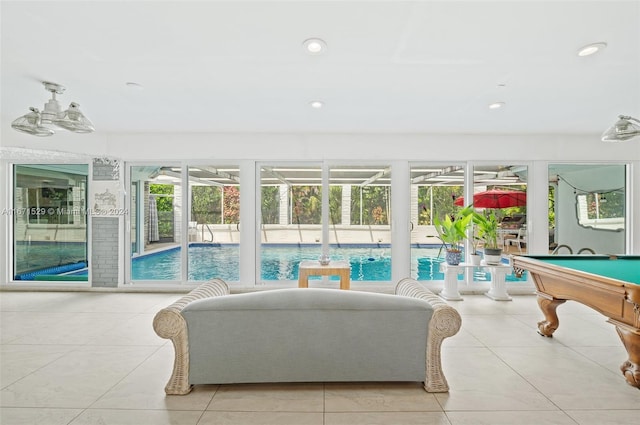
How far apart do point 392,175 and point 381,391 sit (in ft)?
11.6

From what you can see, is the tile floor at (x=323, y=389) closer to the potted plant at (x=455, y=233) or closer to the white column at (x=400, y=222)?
the potted plant at (x=455, y=233)

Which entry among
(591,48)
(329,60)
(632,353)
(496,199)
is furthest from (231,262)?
(591,48)

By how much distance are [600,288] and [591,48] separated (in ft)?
5.80

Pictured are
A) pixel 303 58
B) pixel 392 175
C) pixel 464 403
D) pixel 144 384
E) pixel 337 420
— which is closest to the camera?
pixel 337 420

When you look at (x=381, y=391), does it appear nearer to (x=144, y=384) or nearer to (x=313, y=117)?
(x=144, y=384)

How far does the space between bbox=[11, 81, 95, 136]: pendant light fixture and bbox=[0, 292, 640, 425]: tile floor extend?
2.06 meters

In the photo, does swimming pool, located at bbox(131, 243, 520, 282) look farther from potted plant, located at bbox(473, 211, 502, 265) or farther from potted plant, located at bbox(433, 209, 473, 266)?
potted plant, located at bbox(433, 209, 473, 266)

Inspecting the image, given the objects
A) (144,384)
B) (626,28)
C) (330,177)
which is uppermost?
(626,28)

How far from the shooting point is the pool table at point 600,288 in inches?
87.4

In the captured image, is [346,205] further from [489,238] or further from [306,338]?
[306,338]

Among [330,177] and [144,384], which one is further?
[330,177]

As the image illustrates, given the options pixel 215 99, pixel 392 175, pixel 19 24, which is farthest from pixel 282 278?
pixel 19 24

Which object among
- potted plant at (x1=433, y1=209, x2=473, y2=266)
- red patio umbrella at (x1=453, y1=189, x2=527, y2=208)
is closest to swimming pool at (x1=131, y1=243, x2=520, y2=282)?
potted plant at (x1=433, y1=209, x2=473, y2=266)

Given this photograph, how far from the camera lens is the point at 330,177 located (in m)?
5.30
